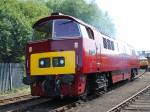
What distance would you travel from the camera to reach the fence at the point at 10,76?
22.6m

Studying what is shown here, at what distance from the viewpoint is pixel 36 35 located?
16953 mm

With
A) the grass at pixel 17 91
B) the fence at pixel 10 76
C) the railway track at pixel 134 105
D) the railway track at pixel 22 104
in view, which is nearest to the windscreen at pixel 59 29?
the railway track at pixel 22 104

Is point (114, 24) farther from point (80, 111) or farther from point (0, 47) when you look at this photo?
point (80, 111)

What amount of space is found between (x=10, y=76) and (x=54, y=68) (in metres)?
8.09

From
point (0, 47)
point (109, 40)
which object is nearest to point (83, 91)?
point (109, 40)

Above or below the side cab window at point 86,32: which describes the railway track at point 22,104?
below

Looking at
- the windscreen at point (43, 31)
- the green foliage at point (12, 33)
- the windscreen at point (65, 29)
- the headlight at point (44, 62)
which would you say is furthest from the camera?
the green foliage at point (12, 33)

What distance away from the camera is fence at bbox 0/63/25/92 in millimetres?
22578

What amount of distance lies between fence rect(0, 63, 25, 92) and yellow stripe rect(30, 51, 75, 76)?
6668 millimetres

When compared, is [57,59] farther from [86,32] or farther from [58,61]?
[86,32]

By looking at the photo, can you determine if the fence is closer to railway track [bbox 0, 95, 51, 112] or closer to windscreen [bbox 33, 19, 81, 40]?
railway track [bbox 0, 95, 51, 112]

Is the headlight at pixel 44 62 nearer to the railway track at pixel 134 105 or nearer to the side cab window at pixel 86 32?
the side cab window at pixel 86 32

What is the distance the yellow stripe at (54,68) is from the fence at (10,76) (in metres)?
6.67

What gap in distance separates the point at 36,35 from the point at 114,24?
42.9m
